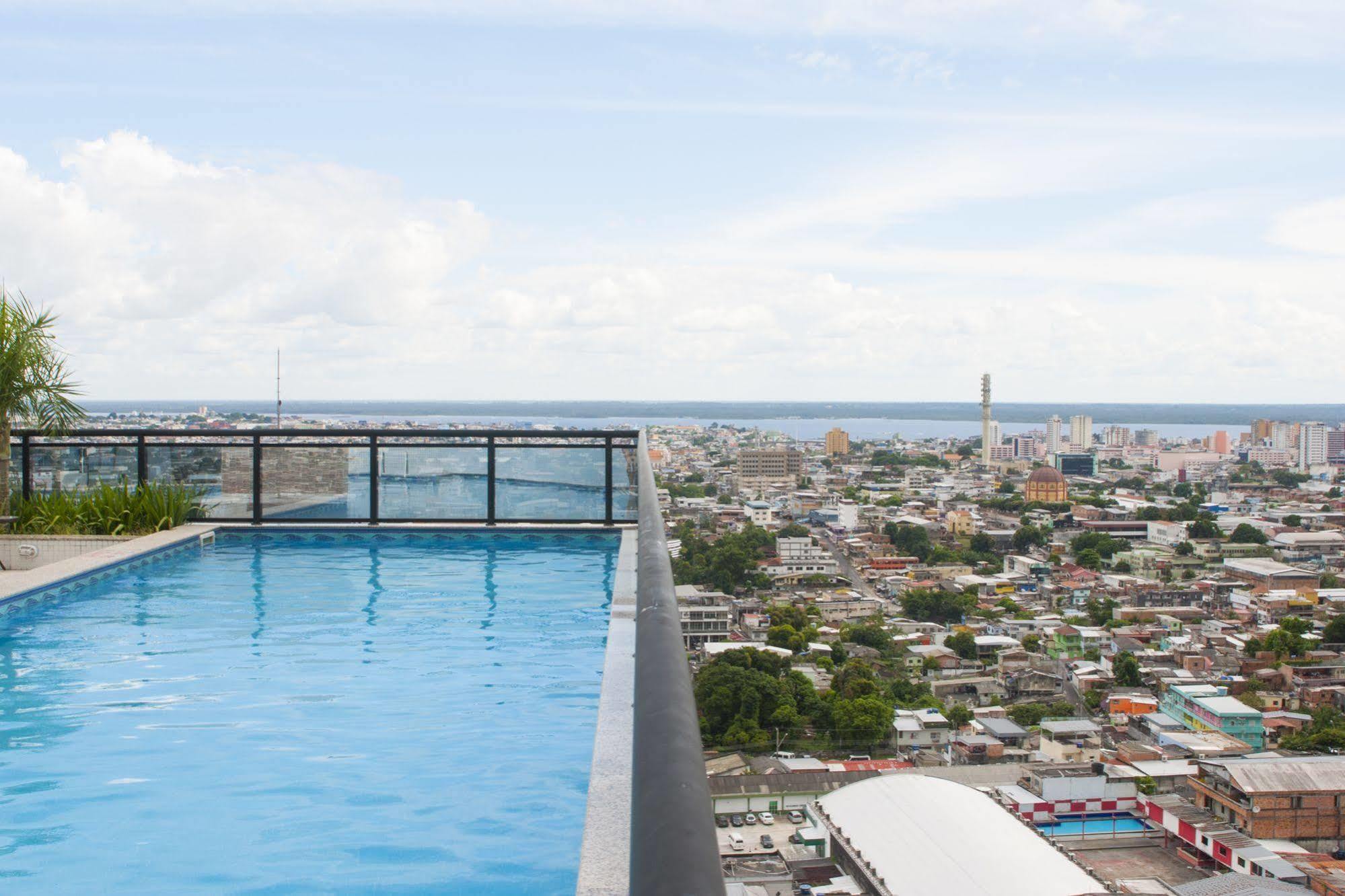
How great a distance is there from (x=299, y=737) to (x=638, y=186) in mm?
24712

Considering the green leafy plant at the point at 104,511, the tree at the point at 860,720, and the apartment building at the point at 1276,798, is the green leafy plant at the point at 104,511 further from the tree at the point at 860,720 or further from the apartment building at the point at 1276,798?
the apartment building at the point at 1276,798

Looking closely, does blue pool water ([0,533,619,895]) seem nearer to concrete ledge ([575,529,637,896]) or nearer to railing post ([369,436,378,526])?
concrete ledge ([575,529,637,896])

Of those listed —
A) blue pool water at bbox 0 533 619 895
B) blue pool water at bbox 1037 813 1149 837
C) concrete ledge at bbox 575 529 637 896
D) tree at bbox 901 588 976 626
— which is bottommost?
blue pool water at bbox 1037 813 1149 837

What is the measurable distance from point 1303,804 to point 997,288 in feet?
162

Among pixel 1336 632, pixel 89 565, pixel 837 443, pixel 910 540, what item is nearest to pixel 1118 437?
pixel 837 443

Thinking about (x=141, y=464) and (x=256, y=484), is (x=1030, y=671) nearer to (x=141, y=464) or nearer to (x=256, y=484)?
(x=256, y=484)

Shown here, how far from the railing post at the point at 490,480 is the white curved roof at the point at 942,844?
39.3 ft

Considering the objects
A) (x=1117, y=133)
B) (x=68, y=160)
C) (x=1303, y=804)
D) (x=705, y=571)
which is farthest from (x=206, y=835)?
(x=705, y=571)

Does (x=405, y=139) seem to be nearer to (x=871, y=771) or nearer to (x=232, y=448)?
(x=232, y=448)

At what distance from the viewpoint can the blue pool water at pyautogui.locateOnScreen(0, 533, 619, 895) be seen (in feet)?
7.73

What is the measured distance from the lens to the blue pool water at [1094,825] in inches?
860

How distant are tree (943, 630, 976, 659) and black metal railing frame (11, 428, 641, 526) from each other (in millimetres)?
31089

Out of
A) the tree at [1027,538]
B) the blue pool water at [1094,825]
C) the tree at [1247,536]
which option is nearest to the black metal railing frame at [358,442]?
the blue pool water at [1094,825]

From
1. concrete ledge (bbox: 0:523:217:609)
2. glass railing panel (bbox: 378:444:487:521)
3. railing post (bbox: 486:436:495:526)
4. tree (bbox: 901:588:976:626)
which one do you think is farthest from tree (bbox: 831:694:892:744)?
concrete ledge (bbox: 0:523:217:609)
